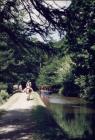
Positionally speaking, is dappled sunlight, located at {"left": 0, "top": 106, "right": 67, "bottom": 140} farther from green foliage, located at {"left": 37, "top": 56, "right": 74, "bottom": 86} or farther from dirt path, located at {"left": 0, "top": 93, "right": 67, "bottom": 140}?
green foliage, located at {"left": 37, "top": 56, "right": 74, "bottom": 86}

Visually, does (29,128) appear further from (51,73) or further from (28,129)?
(51,73)

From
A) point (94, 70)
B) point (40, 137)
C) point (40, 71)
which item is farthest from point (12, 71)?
point (40, 137)

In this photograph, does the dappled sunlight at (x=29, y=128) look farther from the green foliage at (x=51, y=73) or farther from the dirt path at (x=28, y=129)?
the green foliage at (x=51, y=73)

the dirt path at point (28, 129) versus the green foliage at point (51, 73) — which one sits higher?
the green foliage at point (51, 73)

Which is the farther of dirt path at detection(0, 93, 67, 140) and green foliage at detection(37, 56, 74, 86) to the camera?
green foliage at detection(37, 56, 74, 86)

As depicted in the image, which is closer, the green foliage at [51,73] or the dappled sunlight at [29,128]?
the dappled sunlight at [29,128]

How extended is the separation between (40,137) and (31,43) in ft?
14.4

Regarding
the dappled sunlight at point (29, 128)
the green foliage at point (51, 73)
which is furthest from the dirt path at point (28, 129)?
the green foliage at point (51, 73)

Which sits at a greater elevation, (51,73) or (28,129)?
(51,73)

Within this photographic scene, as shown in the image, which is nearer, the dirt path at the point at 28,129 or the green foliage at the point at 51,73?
the dirt path at the point at 28,129

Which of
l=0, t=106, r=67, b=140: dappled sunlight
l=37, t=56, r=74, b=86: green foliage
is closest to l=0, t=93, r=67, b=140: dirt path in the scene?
l=0, t=106, r=67, b=140: dappled sunlight

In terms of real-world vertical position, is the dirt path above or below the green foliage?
below

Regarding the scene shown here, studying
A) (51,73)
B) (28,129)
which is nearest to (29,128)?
(28,129)

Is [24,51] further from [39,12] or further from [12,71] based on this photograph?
[12,71]
